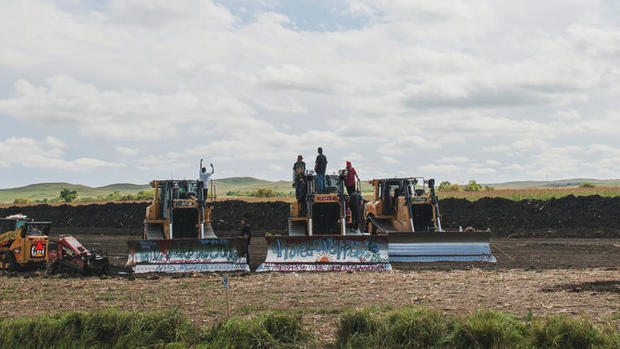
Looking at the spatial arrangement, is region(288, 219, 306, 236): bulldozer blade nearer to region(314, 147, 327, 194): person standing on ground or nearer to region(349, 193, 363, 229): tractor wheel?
region(314, 147, 327, 194): person standing on ground

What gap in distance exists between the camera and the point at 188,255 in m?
18.8

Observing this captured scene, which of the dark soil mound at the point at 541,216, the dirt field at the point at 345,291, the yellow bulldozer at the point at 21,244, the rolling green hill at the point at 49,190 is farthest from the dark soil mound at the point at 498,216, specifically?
the rolling green hill at the point at 49,190

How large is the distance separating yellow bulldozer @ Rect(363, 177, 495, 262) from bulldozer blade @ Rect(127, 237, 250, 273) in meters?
4.68

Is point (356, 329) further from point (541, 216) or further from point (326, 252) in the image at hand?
point (541, 216)

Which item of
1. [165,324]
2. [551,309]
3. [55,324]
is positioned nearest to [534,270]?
[551,309]

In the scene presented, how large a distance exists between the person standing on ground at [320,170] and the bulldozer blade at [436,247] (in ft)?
10.4

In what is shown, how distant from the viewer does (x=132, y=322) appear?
1034cm

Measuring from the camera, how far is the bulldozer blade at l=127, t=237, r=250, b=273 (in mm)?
18656


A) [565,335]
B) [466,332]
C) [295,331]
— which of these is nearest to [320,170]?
[295,331]

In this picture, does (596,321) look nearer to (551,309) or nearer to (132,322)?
(551,309)

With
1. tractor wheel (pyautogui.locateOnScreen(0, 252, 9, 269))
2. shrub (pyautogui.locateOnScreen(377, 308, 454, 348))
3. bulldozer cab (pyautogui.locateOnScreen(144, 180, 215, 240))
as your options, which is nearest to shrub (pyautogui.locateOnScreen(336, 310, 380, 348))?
shrub (pyautogui.locateOnScreen(377, 308, 454, 348))

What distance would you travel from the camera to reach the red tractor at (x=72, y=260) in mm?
18453

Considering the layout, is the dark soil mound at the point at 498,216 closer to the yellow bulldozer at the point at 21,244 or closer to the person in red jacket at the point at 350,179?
the person in red jacket at the point at 350,179

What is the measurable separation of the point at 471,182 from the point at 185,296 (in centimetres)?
7036
